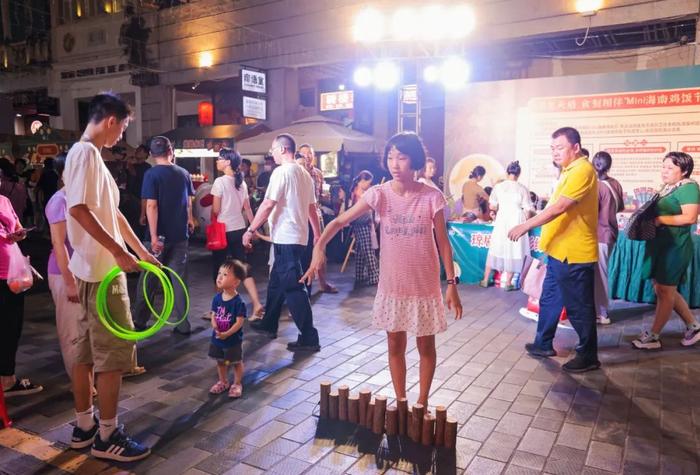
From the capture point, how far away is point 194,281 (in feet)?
28.6

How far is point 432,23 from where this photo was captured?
1216 centimetres

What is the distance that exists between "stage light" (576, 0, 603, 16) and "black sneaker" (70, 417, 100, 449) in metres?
12.3

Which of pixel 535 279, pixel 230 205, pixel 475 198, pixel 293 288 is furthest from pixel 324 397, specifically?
pixel 475 198

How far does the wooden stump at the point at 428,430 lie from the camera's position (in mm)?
3307

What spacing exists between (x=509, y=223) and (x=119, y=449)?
592cm

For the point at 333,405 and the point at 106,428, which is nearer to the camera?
the point at 106,428

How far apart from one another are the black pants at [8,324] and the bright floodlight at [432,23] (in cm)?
1046

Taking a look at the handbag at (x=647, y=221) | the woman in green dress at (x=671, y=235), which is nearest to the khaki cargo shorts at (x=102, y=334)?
the handbag at (x=647, y=221)

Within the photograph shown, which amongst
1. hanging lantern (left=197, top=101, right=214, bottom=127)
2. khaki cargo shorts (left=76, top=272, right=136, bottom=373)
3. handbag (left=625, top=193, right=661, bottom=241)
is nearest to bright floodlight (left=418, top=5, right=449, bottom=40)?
handbag (left=625, top=193, right=661, bottom=241)

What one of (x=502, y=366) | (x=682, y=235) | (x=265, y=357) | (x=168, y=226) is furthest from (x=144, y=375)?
(x=682, y=235)

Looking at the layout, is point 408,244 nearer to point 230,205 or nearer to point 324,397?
point 324,397

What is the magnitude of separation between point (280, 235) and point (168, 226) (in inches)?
50.5

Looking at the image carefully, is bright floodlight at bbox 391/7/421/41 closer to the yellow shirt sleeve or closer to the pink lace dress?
the yellow shirt sleeve

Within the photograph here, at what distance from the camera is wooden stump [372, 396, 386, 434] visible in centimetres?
344
